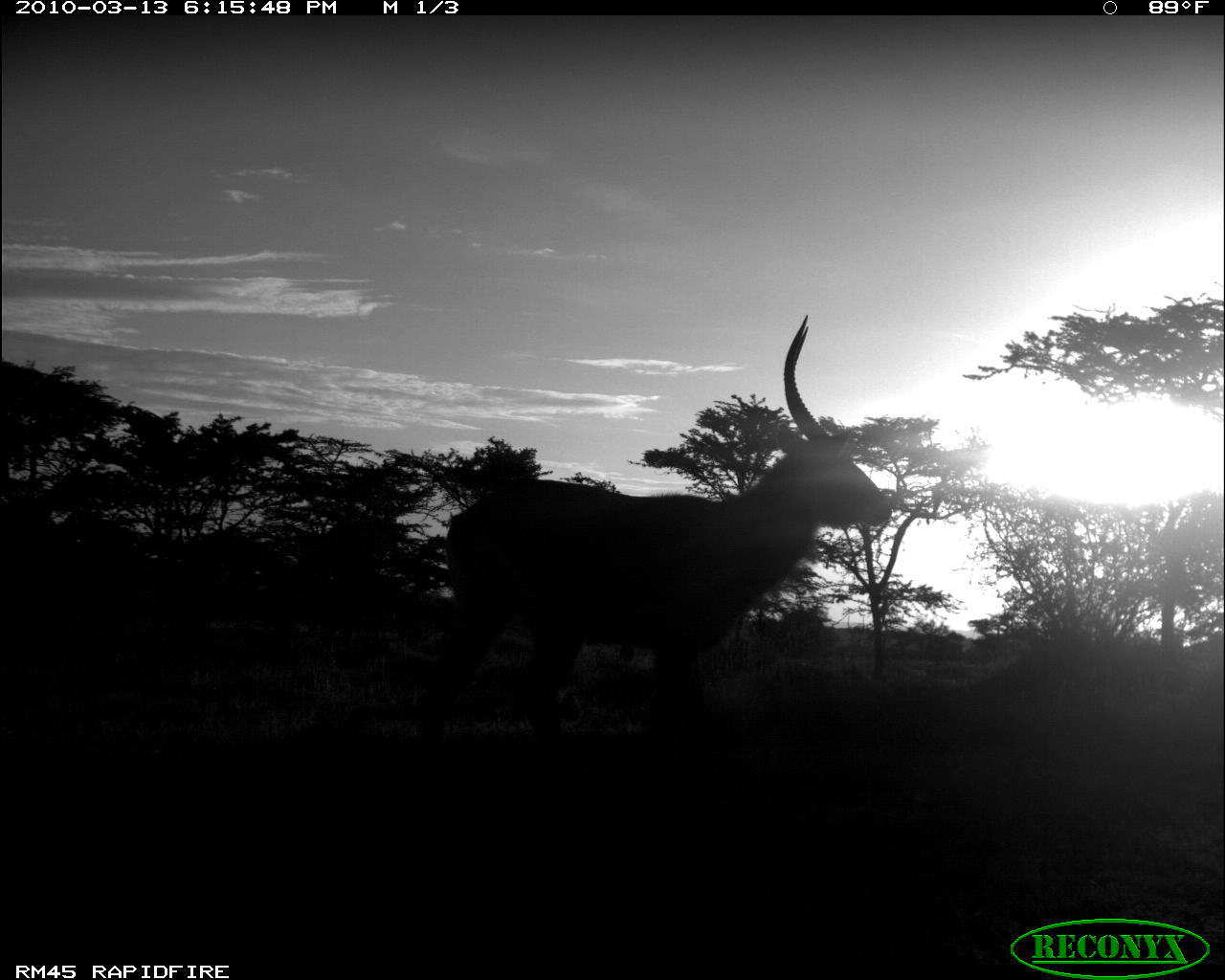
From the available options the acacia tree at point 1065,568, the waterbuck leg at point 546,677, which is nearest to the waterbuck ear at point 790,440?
the waterbuck leg at point 546,677

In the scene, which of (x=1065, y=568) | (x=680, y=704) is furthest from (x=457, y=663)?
(x=1065, y=568)

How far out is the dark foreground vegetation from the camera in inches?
147

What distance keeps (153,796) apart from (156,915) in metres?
1.68

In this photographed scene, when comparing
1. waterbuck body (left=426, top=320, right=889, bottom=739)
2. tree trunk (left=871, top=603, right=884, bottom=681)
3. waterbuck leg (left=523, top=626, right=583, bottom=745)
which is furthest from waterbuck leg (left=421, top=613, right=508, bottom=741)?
tree trunk (left=871, top=603, right=884, bottom=681)

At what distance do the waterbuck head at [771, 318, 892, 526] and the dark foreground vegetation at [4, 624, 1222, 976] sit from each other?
1890 millimetres

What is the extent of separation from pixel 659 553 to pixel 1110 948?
9.73 ft

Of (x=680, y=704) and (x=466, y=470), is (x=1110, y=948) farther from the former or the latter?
(x=466, y=470)

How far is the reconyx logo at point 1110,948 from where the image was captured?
361cm

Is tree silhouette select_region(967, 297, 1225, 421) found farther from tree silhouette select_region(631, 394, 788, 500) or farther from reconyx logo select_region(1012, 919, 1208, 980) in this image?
reconyx logo select_region(1012, 919, 1208, 980)

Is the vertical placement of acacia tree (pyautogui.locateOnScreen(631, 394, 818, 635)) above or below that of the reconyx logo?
above

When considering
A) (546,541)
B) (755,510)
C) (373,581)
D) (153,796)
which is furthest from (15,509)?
(755,510)

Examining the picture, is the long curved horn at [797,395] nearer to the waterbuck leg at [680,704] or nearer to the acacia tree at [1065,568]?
the waterbuck leg at [680,704]

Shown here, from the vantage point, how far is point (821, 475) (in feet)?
17.6

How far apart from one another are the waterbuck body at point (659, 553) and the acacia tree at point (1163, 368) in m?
10.3
